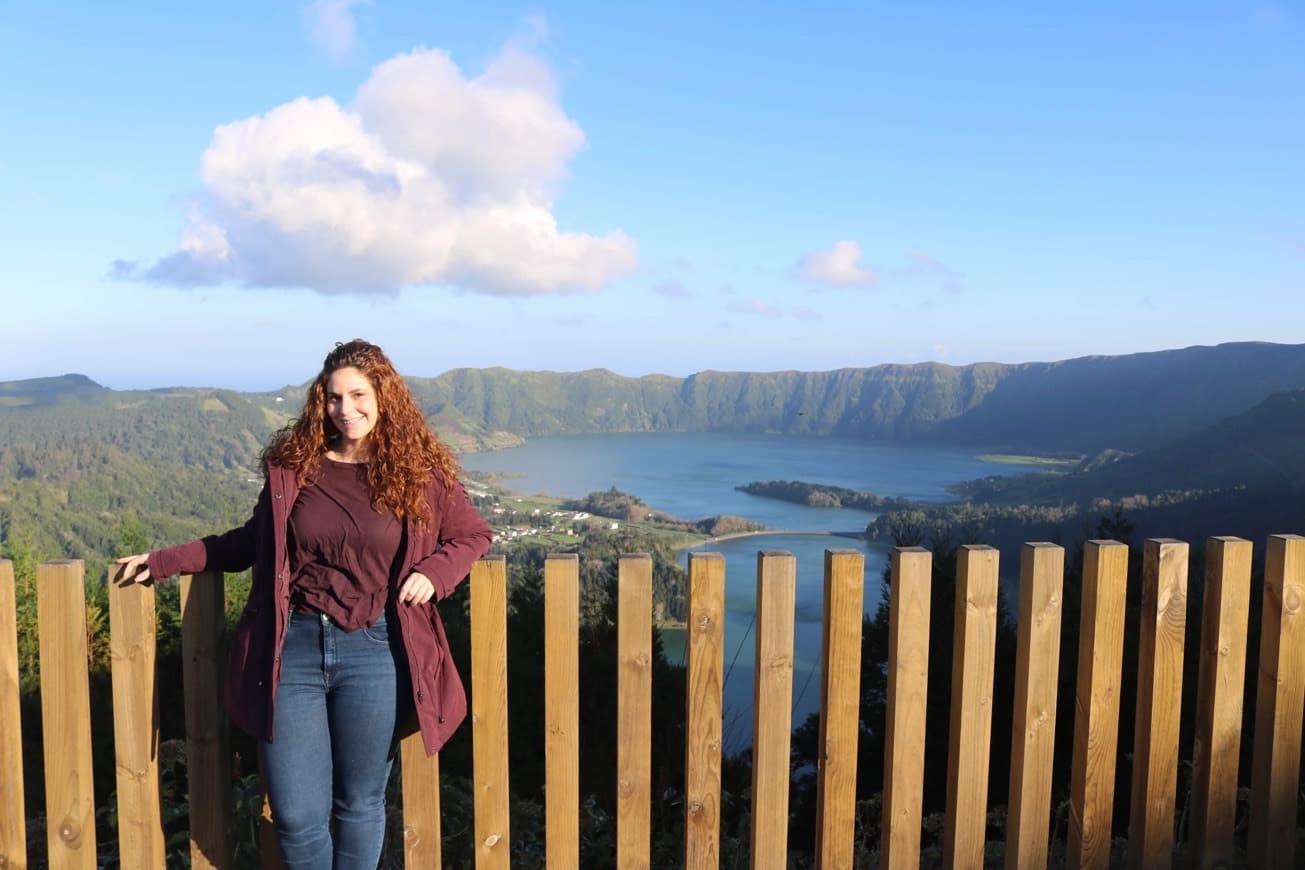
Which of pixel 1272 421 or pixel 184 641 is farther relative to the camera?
pixel 1272 421

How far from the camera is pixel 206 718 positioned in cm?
217

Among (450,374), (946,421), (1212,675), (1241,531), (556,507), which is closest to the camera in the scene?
(1212,675)

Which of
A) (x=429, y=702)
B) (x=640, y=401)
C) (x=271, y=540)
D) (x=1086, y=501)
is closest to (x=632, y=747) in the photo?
(x=429, y=702)

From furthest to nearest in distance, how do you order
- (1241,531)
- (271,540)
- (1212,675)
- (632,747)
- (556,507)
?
(556,507)
(1241,531)
(1212,675)
(632,747)
(271,540)

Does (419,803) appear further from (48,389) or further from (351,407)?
(48,389)

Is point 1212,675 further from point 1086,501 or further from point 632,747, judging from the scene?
point 1086,501

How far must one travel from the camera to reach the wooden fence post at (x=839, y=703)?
212 cm

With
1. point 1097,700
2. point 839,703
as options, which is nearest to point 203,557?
point 839,703

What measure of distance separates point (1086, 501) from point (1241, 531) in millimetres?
21658

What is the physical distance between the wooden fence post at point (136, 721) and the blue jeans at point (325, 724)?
36 cm

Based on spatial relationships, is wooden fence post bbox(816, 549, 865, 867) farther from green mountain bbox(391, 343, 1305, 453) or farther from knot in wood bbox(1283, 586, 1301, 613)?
green mountain bbox(391, 343, 1305, 453)

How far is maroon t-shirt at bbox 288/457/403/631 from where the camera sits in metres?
2.04

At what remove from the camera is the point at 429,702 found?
2.06 meters

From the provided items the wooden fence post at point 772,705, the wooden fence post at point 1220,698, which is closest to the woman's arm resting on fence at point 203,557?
the wooden fence post at point 772,705
